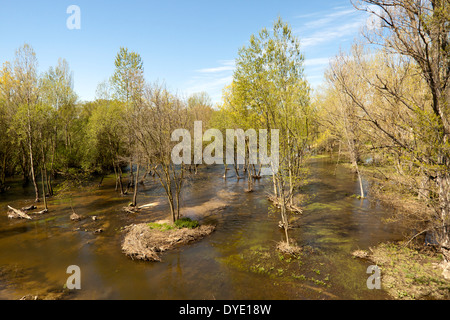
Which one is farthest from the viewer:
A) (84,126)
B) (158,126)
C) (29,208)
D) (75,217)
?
(84,126)

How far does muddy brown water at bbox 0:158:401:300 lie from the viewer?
32.3ft

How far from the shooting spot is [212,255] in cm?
1302

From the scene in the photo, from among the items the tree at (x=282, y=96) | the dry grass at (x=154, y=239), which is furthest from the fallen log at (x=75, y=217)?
the tree at (x=282, y=96)

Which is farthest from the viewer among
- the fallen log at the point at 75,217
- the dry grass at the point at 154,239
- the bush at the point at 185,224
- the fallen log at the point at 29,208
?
the fallen log at the point at 29,208

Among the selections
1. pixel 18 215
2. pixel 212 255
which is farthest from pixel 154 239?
pixel 18 215

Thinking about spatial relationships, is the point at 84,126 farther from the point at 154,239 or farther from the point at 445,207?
the point at 445,207

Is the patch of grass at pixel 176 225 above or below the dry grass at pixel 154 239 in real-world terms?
above

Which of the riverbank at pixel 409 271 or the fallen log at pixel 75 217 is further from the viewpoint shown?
the fallen log at pixel 75 217

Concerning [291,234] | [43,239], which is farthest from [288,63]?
[43,239]

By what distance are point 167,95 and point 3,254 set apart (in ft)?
48.4

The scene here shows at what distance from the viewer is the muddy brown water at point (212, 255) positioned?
985 centimetres

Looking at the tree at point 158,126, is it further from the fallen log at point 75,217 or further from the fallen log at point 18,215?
the fallen log at point 18,215

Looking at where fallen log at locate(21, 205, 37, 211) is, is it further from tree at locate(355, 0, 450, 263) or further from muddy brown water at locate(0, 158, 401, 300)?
tree at locate(355, 0, 450, 263)
